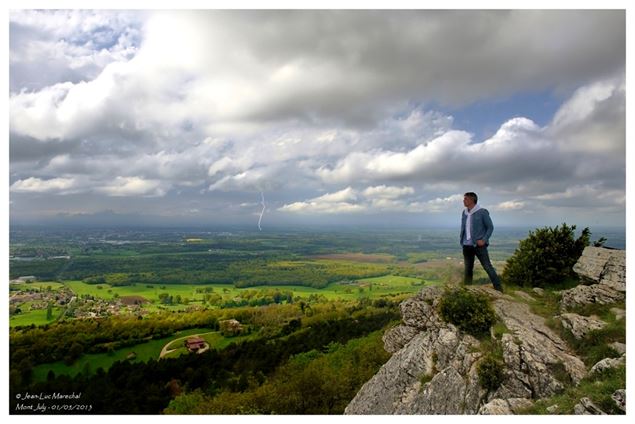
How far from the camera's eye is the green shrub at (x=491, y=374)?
5754 mm

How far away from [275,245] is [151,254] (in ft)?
30.1

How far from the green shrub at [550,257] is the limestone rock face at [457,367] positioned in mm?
1796

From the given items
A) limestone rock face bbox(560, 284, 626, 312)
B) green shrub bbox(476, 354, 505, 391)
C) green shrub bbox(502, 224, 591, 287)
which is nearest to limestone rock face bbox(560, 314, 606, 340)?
limestone rock face bbox(560, 284, 626, 312)

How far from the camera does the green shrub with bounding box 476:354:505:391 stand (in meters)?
5.75

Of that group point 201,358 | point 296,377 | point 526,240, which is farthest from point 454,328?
point 201,358

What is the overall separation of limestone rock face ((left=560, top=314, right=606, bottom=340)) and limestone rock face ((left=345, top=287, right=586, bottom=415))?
35 cm

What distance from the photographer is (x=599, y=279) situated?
7672 mm

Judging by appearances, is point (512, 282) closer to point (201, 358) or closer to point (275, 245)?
point (201, 358)

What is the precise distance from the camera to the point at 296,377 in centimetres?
1184

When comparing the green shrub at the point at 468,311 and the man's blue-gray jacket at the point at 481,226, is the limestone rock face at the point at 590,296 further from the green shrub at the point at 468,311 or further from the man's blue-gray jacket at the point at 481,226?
the man's blue-gray jacket at the point at 481,226

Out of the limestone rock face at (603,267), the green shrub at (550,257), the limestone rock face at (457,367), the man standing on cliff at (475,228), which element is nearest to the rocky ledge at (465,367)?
the limestone rock face at (457,367)

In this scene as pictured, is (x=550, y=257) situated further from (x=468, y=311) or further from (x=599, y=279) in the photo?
(x=468, y=311)

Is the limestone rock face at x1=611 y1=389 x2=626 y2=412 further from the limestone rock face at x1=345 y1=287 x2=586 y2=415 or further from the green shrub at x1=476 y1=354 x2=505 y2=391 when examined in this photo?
the green shrub at x1=476 y1=354 x2=505 y2=391

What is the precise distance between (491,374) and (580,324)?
2456mm
